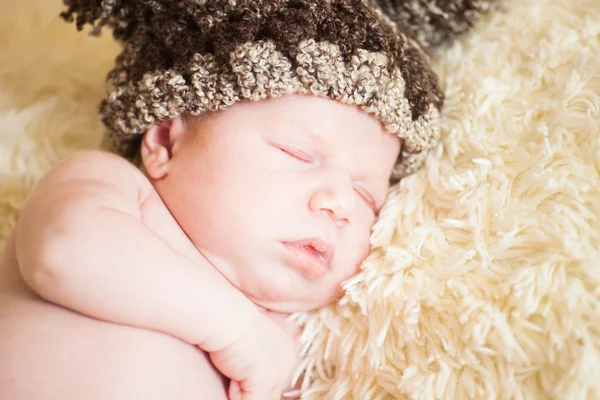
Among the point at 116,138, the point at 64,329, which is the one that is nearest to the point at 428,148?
the point at 116,138

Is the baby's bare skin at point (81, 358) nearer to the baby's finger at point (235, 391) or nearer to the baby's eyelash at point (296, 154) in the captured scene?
the baby's finger at point (235, 391)

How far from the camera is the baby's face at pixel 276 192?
1.07 m

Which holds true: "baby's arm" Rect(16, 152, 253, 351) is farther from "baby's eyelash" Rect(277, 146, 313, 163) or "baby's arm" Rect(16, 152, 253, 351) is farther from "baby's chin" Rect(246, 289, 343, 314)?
"baby's eyelash" Rect(277, 146, 313, 163)

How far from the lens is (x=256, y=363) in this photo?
103 cm

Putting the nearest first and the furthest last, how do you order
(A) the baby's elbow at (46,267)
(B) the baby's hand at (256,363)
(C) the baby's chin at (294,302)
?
(A) the baby's elbow at (46,267) < (B) the baby's hand at (256,363) < (C) the baby's chin at (294,302)

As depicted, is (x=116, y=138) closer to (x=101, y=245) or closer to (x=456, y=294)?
(x=101, y=245)

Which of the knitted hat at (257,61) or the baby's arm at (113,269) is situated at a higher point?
the knitted hat at (257,61)

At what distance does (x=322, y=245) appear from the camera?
1.12m

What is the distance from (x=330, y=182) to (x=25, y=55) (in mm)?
1045

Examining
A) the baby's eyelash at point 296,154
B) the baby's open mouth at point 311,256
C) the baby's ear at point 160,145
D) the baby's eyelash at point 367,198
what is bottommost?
the baby's ear at point 160,145

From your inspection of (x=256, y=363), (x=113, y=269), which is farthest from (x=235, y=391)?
(x=113, y=269)

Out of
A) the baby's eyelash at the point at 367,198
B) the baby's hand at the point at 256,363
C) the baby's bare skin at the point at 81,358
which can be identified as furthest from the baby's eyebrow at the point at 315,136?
the baby's bare skin at the point at 81,358

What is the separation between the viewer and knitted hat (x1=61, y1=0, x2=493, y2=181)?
1077 mm

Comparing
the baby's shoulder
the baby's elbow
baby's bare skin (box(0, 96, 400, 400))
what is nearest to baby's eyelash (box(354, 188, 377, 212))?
baby's bare skin (box(0, 96, 400, 400))
